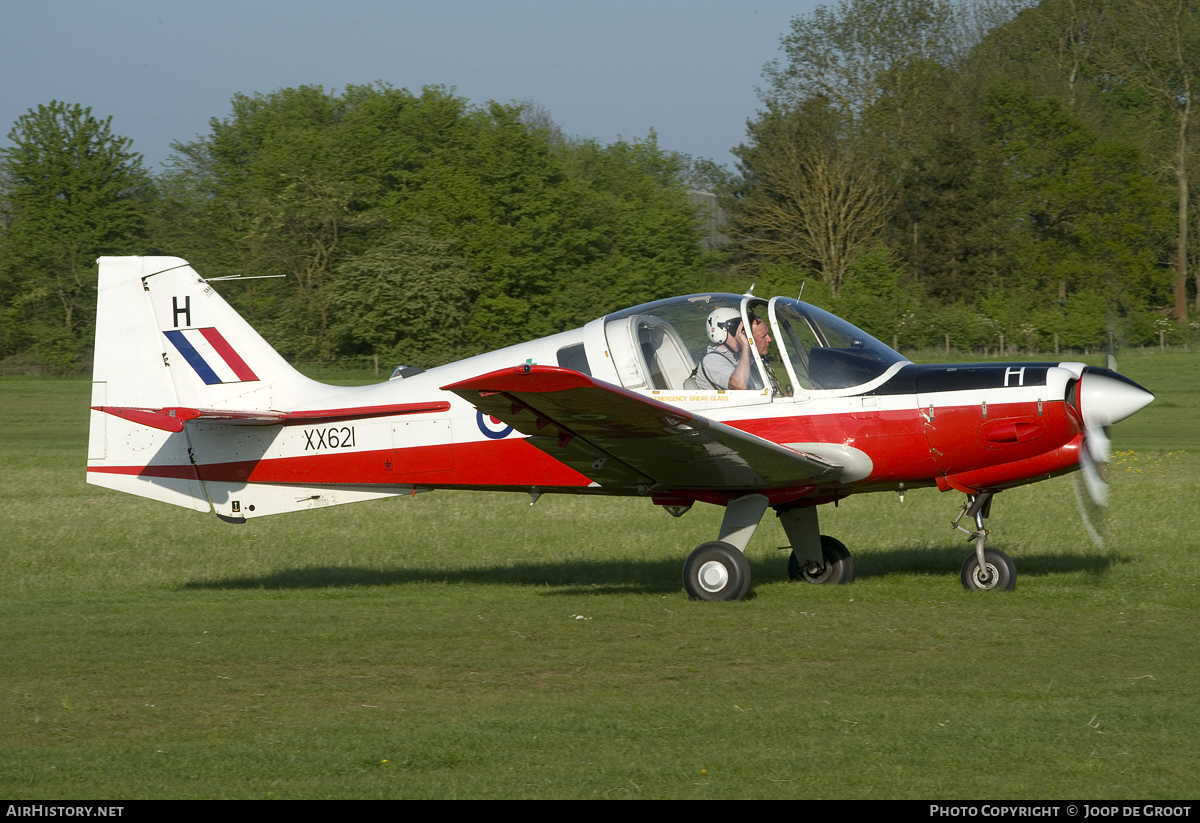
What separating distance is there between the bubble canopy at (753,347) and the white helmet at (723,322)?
0.04 feet

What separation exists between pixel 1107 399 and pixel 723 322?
279 centimetres

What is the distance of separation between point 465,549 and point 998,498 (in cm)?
722

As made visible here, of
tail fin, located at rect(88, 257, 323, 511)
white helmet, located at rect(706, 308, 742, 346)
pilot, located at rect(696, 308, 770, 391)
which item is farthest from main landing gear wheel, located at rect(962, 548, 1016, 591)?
tail fin, located at rect(88, 257, 323, 511)

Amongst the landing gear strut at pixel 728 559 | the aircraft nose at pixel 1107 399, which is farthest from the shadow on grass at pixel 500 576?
the aircraft nose at pixel 1107 399

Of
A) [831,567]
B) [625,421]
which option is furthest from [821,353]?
[831,567]

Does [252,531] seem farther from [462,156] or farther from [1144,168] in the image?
[1144,168]

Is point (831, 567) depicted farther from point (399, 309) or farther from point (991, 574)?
point (399, 309)

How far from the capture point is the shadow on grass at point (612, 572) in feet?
32.9

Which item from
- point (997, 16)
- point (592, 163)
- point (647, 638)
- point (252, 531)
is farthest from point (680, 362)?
point (997, 16)

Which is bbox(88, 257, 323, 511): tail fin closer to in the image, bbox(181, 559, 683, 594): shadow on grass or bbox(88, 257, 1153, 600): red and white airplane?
bbox(88, 257, 1153, 600): red and white airplane

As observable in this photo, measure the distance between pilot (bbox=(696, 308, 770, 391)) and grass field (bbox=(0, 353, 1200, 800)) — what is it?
5.55 ft

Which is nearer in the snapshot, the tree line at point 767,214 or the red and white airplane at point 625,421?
the red and white airplane at point 625,421

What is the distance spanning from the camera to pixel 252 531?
13.9m

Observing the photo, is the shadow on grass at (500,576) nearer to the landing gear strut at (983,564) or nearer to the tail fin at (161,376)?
the tail fin at (161,376)
